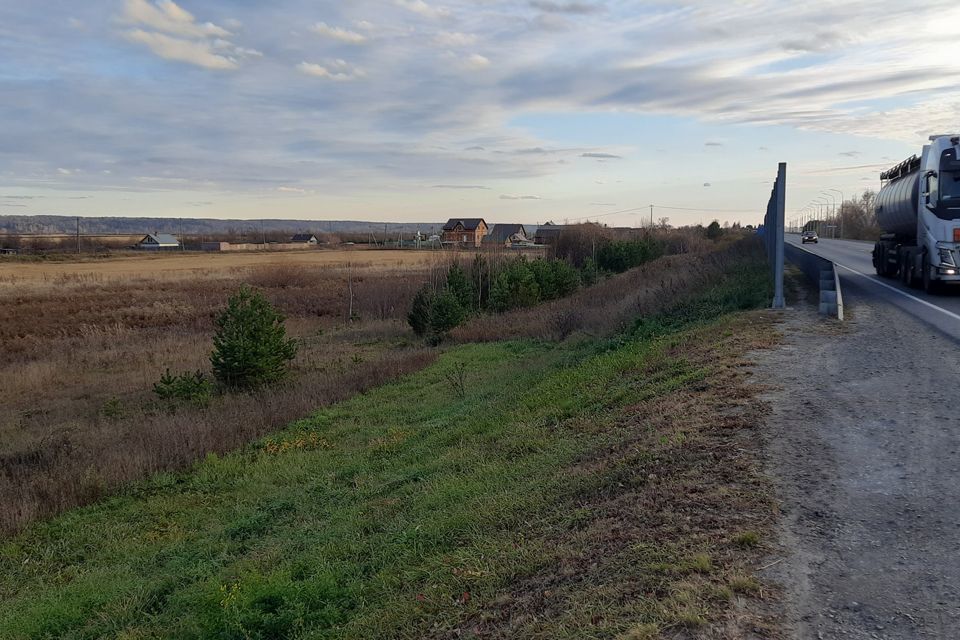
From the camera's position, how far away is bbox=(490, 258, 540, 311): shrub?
31.3 meters

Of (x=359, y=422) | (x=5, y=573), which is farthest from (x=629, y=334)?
(x=5, y=573)

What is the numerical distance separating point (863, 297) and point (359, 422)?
1169cm

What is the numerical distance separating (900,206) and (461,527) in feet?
61.3

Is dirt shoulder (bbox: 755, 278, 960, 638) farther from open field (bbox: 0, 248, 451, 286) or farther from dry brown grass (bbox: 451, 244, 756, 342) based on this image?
open field (bbox: 0, 248, 451, 286)

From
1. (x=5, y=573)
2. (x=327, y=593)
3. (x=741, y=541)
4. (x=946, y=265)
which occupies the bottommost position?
(x=5, y=573)

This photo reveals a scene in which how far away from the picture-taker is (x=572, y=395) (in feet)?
35.2

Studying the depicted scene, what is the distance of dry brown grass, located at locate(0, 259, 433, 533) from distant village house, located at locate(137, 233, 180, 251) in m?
61.6

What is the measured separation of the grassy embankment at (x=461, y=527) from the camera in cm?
465

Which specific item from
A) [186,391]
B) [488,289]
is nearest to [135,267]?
[488,289]

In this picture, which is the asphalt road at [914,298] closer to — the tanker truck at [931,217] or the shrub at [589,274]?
the tanker truck at [931,217]

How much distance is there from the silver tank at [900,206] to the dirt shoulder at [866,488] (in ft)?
32.0

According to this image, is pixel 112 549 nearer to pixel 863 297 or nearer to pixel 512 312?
pixel 863 297

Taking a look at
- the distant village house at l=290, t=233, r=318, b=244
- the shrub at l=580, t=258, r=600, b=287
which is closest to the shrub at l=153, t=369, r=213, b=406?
the shrub at l=580, t=258, r=600, b=287

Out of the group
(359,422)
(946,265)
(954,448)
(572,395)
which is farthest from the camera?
(946,265)
